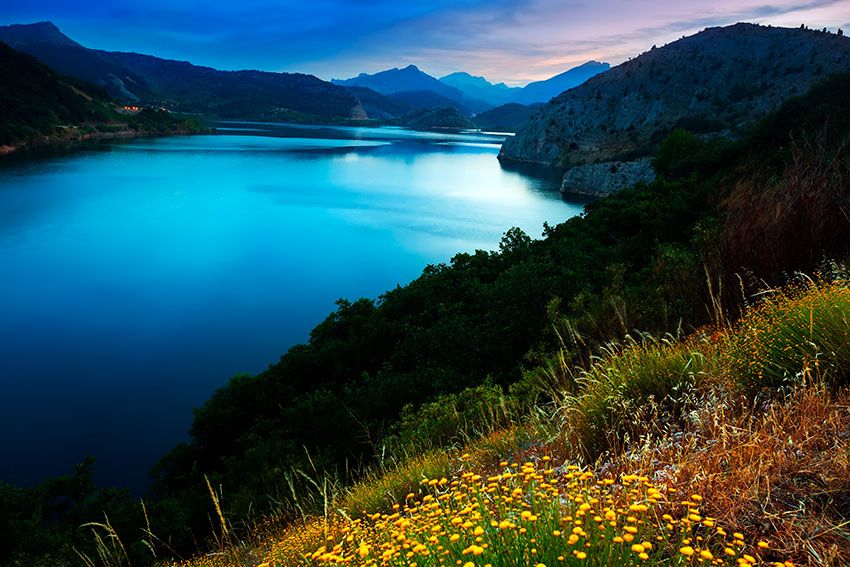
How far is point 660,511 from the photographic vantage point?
3262 mm

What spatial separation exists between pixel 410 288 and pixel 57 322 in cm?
2054

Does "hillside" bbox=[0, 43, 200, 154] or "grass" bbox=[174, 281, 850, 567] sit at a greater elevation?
"hillside" bbox=[0, 43, 200, 154]

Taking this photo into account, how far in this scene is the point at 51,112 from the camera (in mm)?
114438

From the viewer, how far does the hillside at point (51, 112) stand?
101625 mm

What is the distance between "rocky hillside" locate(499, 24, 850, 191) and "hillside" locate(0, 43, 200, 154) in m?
106

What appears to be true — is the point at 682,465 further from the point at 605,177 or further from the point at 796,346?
the point at 605,177

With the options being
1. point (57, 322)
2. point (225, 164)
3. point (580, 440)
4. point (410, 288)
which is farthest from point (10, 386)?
point (225, 164)

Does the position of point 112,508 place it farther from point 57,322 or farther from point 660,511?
point 57,322

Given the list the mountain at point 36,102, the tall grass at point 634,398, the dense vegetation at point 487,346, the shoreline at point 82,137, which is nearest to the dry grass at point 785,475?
the tall grass at point 634,398

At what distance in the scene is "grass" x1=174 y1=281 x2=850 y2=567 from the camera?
277 centimetres

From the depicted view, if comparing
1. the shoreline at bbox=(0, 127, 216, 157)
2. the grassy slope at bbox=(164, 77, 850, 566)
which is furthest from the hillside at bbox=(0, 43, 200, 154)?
the grassy slope at bbox=(164, 77, 850, 566)

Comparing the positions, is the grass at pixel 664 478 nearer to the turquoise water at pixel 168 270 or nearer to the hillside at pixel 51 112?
the turquoise water at pixel 168 270

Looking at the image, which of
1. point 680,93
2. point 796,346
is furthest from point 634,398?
point 680,93

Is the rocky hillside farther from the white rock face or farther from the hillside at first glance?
the hillside
